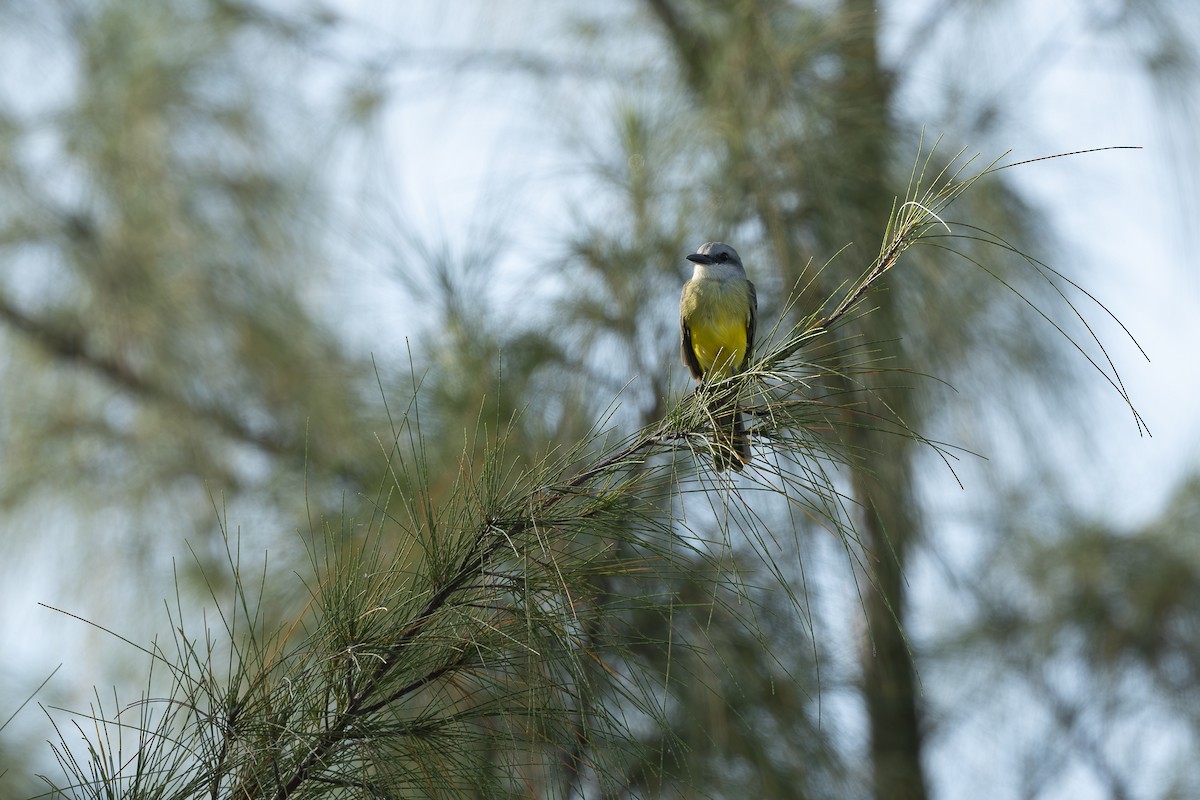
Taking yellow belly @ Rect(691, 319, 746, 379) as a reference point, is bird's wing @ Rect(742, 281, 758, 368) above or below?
above

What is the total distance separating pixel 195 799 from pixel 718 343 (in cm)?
147

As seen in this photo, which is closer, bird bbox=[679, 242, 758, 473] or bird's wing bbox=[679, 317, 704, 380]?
bird bbox=[679, 242, 758, 473]

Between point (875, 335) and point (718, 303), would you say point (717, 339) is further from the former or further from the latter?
point (875, 335)

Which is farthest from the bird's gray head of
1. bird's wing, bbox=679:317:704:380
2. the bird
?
bird's wing, bbox=679:317:704:380

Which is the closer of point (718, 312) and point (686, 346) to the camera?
point (718, 312)

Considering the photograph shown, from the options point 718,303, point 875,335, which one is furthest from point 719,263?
point 875,335

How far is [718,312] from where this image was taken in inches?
92.4

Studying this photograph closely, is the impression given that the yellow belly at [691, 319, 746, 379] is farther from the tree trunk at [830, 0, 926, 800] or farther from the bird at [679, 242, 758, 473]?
the tree trunk at [830, 0, 926, 800]

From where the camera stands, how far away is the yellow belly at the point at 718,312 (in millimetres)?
2340

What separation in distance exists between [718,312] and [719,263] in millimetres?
101

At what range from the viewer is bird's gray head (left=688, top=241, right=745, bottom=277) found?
235 centimetres

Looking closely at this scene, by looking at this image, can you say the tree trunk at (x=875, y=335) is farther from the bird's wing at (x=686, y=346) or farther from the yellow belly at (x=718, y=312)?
the bird's wing at (x=686, y=346)

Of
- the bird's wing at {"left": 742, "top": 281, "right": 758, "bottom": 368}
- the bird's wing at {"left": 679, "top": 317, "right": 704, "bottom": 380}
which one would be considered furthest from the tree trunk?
the bird's wing at {"left": 679, "top": 317, "right": 704, "bottom": 380}

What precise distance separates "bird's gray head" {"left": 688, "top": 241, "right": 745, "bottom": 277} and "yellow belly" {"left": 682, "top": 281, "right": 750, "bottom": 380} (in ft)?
0.09
